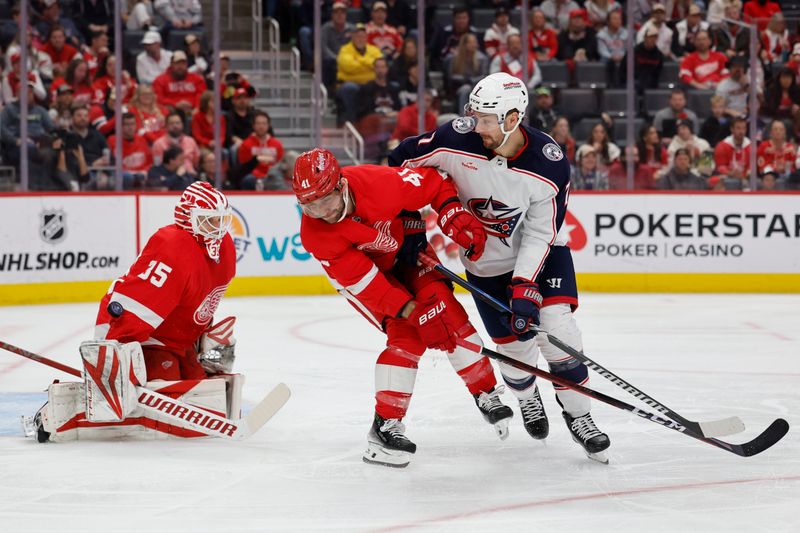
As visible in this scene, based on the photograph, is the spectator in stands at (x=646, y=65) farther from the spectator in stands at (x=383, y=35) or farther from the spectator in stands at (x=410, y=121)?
Result: the spectator in stands at (x=383, y=35)

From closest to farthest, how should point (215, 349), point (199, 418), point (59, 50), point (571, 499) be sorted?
point (571, 499) → point (199, 418) → point (215, 349) → point (59, 50)

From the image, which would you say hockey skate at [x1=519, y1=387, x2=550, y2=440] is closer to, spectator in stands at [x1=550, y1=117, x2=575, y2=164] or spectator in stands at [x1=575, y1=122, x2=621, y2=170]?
spectator in stands at [x1=550, y1=117, x2=575, y2=164]

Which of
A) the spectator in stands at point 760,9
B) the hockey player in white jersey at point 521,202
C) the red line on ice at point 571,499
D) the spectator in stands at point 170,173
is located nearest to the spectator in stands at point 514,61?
the spectator in stands at point 760,9

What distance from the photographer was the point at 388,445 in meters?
3.50

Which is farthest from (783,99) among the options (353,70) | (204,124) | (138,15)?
(138,15)

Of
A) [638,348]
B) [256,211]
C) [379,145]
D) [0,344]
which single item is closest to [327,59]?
[379,145]

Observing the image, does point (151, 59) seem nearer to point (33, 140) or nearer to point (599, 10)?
point (33, 140)

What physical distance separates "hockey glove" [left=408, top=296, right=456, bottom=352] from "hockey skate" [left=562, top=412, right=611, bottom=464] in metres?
0.49

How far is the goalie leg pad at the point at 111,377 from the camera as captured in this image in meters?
3.65

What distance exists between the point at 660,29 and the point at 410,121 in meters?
2.18

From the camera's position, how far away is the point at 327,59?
848cm

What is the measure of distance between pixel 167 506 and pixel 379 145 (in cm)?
564

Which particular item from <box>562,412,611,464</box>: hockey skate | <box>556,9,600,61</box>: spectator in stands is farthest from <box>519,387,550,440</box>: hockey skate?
<box>556,9,600,61</box>: spectator in stands

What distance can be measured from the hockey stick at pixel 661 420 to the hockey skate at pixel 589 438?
111 mm
